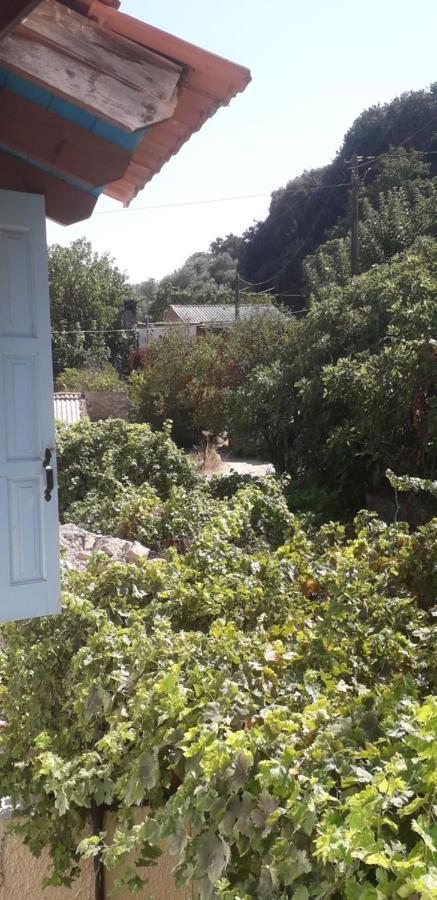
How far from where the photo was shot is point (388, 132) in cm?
4738

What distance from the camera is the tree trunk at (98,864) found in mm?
3047

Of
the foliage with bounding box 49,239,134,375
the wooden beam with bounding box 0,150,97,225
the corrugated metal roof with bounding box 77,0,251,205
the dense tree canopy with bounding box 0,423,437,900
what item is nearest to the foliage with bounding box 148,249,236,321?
the foliage with bounding box 49,239,134,375

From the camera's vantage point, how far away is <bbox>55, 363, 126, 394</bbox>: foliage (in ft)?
87.0

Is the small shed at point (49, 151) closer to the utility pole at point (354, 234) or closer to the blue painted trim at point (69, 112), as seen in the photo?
the blue painted trim at point (69, 112)

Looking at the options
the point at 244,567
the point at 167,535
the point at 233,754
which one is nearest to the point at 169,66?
the point at 233,754

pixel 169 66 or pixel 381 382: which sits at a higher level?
pixel 169 66

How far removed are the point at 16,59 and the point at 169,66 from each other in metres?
0.41

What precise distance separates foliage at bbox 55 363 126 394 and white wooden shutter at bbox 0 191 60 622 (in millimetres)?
22830

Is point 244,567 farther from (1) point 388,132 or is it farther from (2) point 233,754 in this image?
(1) point 388,132

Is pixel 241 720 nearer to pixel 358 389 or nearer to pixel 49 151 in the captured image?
pixel 49 151

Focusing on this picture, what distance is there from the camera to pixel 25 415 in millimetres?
2928

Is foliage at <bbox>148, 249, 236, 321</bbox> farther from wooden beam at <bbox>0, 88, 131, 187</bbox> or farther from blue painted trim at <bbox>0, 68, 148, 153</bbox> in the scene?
blue painted trim at <bbox>0, 68, 148, 153</bbox>

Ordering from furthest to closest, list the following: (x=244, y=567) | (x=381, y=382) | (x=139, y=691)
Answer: (x=381, y=382)
(x=244, y=567)
(x=139, y=691)

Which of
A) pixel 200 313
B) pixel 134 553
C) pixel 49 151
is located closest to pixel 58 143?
pixel 49 151
